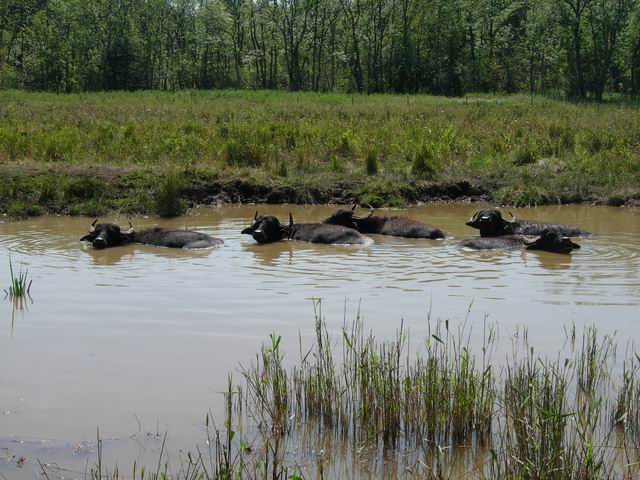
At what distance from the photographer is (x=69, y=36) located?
5809cm

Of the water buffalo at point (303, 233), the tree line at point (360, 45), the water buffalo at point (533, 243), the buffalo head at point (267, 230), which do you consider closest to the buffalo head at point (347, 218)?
the water buffalo at point (303, 233)

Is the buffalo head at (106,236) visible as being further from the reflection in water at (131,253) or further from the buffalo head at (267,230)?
the buffalo head at (267,230)

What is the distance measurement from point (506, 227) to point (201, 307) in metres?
5.74

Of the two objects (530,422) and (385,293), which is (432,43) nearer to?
(385,293)

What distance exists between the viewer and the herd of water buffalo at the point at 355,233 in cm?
1047

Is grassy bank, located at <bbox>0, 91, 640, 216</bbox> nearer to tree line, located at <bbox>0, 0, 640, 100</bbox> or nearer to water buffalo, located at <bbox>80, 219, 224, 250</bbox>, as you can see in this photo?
water buffalo, located at <bbox>80, 219, 224, 250</bbox>

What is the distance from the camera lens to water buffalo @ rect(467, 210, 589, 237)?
11352 mm

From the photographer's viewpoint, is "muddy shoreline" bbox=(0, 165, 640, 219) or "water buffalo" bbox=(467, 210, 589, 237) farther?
"muddy shoreline" bbox=(0, 165, 640, 219)

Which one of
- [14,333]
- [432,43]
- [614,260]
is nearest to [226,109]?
[614,260]

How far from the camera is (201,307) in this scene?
7.14m

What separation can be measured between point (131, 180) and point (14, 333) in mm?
8158

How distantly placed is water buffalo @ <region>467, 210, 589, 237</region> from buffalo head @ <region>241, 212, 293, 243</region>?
2.68 metres

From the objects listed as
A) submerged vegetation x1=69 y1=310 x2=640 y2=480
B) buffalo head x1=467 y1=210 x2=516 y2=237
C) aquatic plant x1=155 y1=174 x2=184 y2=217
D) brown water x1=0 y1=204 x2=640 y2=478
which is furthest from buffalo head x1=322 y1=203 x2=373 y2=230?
submerged vegetation x1=69 y1=310 x2=640 y2=480

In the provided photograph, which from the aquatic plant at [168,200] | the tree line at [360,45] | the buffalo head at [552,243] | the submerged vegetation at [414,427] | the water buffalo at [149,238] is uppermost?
the tree line at [360,45]
